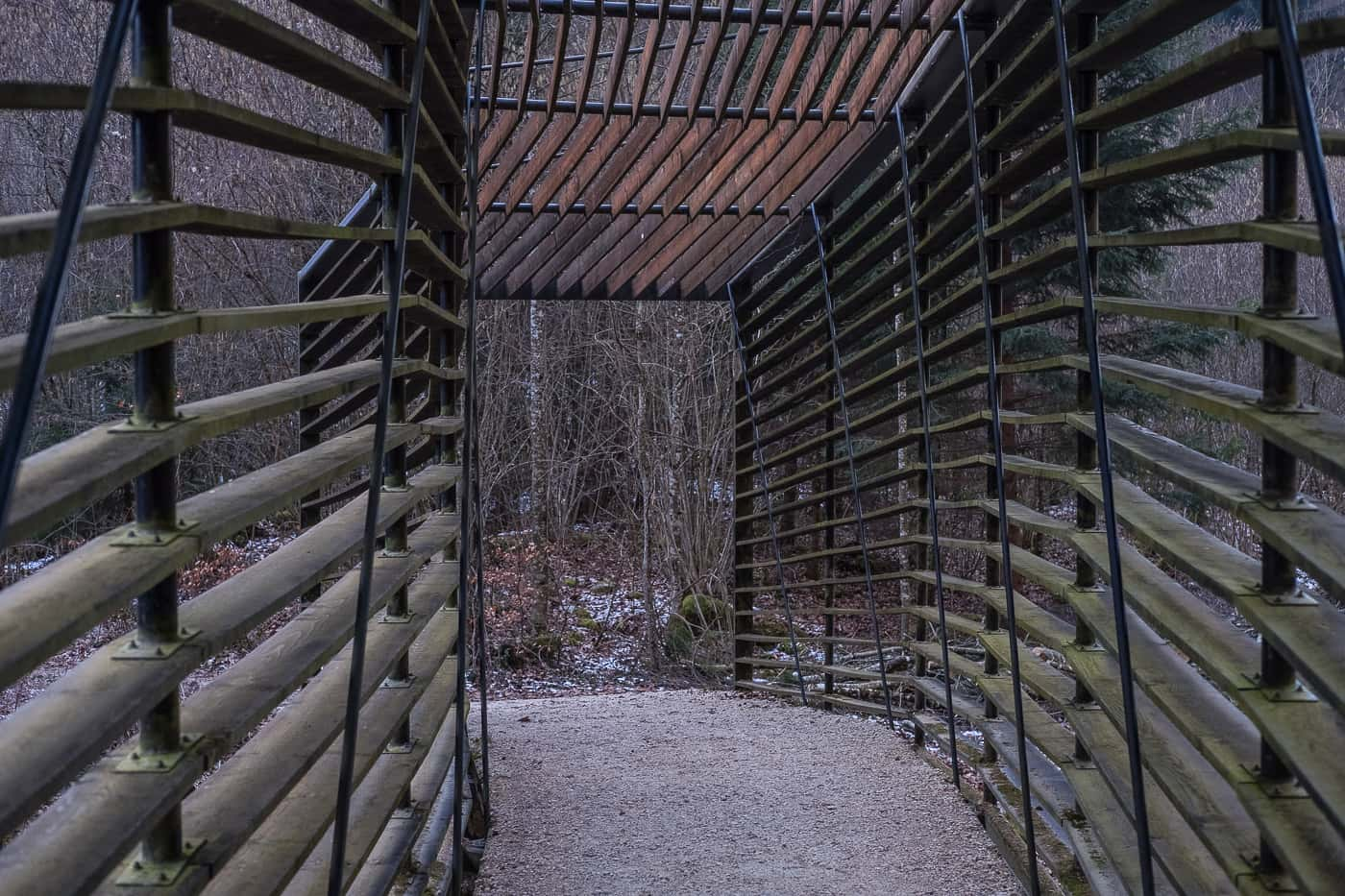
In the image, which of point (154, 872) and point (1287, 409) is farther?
point (1287, 409)

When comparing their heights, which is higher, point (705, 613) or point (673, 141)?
point (673, 141)

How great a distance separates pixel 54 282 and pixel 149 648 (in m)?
0.59

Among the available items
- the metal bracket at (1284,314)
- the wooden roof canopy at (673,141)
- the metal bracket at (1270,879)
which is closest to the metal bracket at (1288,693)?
the metal bracket at (1270,879)

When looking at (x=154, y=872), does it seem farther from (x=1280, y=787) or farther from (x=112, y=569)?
(x=1280, y=787)

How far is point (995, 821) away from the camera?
10.8ft

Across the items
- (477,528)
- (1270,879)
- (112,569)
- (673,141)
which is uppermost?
(673,141)

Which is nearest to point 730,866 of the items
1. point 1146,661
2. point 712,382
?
point 1146,661

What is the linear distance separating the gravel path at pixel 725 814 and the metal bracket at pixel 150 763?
6.28ft

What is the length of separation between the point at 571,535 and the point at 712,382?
2.78m

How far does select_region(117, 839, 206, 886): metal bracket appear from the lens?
123cm

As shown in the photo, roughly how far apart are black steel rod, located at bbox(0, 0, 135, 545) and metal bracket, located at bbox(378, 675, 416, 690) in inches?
63.7

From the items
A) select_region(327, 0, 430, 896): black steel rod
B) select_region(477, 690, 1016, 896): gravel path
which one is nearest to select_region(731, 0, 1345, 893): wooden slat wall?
select_region(477, 690, 1016, 896): gravel path

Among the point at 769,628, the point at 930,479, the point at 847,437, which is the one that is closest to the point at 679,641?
the point at 769,628

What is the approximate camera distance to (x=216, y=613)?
140cm
